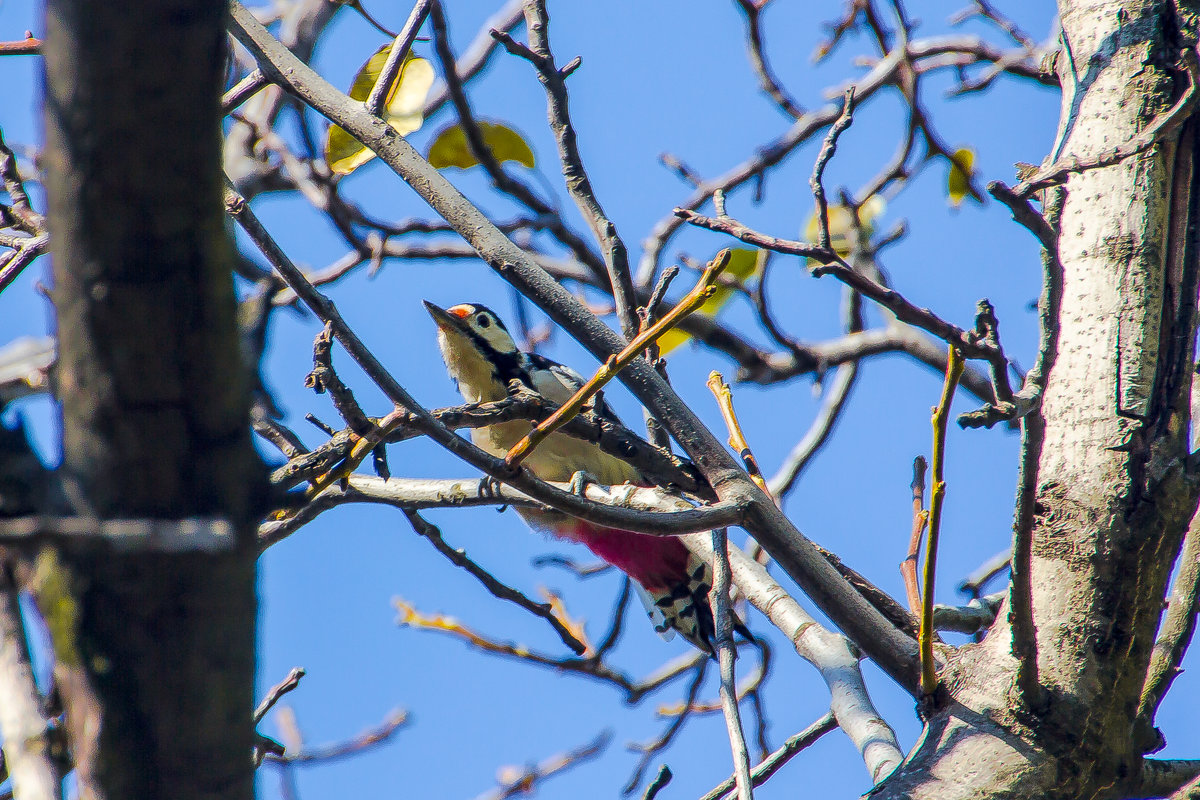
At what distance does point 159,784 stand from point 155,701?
3.0 inches

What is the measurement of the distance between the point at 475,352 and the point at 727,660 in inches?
122

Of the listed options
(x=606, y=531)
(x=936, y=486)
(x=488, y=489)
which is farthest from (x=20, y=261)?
(x=606, y=531)

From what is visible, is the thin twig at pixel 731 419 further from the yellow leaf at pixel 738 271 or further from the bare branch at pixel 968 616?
the yellow leaf at pixel 738 271

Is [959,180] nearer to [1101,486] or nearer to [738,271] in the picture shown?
[738,271]

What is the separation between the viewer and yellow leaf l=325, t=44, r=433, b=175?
7.68ft

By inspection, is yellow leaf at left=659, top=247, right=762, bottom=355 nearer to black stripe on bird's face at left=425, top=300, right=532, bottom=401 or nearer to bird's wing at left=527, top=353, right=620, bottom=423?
bird's wing at left=527, top=353, right=620, bottom=423

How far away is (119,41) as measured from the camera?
791 millimetres

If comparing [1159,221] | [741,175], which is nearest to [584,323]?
[1159,221]

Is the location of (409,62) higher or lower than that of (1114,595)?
higher

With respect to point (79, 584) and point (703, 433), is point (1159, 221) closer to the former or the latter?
point (703, 433)

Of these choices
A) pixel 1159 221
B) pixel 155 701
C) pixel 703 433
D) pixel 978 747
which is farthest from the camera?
pixel 1159 221

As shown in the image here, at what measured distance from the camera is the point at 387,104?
2297 millimetres

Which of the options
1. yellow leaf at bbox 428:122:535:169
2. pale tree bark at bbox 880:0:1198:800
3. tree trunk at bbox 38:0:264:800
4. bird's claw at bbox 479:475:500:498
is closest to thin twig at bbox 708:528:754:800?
pale tree bark at bbox 880:0:1198:800

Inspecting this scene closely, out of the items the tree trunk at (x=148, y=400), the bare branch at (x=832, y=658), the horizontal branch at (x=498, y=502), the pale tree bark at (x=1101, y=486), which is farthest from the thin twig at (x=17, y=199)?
the pale tree bark at (x=1101, y=486)
